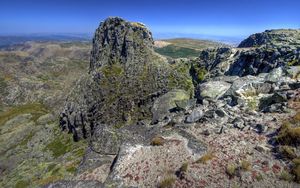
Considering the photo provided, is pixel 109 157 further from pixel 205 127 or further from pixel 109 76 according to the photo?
pixel 109 76

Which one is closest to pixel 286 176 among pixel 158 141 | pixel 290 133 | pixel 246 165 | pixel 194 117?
pixel 246 165

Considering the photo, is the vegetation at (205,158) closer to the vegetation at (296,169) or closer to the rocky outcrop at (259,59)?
the vegetation at (296,169)

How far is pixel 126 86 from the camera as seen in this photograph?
162500 millimetres

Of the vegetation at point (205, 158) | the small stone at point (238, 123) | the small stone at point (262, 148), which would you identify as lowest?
the vegetation at point (205, 158)

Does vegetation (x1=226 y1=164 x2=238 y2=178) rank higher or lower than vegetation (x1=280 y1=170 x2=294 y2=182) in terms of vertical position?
lower

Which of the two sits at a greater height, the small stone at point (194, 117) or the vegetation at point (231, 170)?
the vegetation at point (231, 170)

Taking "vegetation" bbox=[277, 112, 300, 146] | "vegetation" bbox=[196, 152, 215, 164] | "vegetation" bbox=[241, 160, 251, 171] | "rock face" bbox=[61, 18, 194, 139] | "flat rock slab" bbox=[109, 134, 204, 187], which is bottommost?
"rock face" bbox=[61, 18, 194, 139]

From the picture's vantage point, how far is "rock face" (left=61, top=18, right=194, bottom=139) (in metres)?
159

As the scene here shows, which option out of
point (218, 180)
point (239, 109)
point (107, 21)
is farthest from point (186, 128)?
point (107, 21)

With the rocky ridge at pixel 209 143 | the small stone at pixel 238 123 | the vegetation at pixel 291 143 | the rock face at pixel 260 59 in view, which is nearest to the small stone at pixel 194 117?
the rocky ridge at pixel 209 143

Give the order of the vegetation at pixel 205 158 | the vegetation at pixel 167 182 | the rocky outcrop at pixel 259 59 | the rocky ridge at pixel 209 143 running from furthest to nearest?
the rocky outcrop at pixel 259 59 < the vegetation at pixel 205 158 < the rocky ridge at pixel 209 143 < the vegetation at pixel 167 182

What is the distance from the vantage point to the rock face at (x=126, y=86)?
521 feet

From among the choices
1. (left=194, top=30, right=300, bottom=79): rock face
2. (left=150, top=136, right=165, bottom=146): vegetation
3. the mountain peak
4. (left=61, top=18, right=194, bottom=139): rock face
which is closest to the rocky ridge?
(left=150, top=136, right=165, bottom=146): vegetation

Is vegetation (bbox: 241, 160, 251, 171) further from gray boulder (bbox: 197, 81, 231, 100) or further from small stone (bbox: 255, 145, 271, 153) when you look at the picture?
gray boulder (bbox: 197, 81, 231, 100)
